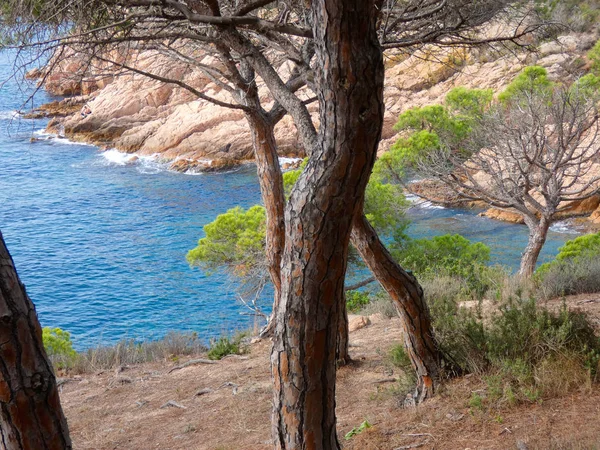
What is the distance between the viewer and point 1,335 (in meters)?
2.89

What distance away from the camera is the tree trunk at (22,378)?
115 inches

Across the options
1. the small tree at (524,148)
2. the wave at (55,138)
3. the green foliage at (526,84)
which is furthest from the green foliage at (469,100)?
the wave at (55,138)

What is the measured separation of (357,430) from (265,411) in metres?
1.63

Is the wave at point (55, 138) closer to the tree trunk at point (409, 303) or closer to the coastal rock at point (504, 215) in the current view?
the coastal rock at point (504, 215)

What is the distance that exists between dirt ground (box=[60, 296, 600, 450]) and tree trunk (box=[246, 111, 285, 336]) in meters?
1.44

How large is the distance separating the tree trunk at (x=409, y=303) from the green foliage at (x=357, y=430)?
59 cm

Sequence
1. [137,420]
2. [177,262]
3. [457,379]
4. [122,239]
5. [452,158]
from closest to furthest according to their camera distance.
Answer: [457,379]
[137,420]
[452,158]
[177,262]
[122,239]

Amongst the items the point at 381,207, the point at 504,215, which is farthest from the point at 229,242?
the point at 504,215

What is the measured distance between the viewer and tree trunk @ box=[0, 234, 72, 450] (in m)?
2.91

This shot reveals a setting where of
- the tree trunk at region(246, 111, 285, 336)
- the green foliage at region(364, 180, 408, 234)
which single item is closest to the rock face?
the green foliage at region(364, 180, 408, 234)

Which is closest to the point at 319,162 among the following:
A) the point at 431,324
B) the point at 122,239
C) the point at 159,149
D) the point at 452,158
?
the point at 431,324

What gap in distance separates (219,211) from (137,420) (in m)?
21.0

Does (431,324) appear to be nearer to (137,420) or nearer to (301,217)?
(301,217)

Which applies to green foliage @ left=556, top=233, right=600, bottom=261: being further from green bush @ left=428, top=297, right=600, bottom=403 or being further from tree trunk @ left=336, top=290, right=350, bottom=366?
green bush @ left=428, top=297, right=600, bottom=403
